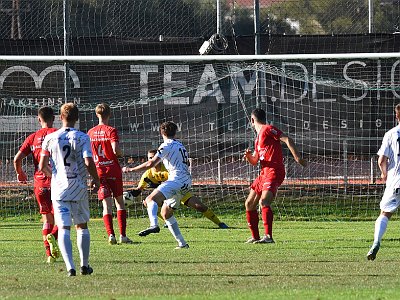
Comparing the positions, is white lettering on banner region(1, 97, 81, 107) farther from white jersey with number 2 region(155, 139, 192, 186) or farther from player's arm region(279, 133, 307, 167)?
player's arm region(279, 133, 307, 167)

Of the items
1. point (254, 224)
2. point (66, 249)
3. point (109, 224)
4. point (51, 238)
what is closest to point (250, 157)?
point (254, 224)

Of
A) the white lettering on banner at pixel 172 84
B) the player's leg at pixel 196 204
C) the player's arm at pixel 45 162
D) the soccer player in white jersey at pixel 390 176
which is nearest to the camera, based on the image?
the player's arm at pixel 45 162

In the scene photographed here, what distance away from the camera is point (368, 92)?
2408 cm

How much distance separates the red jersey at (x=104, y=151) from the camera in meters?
16.9

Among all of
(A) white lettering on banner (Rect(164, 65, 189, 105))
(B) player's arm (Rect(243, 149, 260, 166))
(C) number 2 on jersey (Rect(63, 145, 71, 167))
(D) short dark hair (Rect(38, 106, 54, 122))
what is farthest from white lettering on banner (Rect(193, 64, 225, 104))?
(C) number 2 on jersey (Rect(63, 145, 71, 167))

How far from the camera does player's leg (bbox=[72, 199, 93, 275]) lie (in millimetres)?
11930

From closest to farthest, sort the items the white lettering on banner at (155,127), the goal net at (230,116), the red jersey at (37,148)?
the red jersey at (37,148), the goal net at (230,116), the white lettering on banner at (155,127)

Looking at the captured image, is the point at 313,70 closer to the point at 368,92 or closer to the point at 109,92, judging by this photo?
the point at 368,92

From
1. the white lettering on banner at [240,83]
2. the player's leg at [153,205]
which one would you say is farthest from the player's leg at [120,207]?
the white lettering on banner at [240,83]

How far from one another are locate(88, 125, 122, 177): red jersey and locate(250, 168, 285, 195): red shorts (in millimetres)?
2168

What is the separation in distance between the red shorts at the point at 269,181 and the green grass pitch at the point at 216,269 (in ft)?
2.81

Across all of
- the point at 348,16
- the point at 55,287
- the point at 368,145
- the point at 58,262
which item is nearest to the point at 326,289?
the point at 55,287

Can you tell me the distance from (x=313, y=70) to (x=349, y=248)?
9130mm

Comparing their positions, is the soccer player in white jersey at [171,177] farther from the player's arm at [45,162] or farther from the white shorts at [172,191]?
the player's arm at [45,162]
